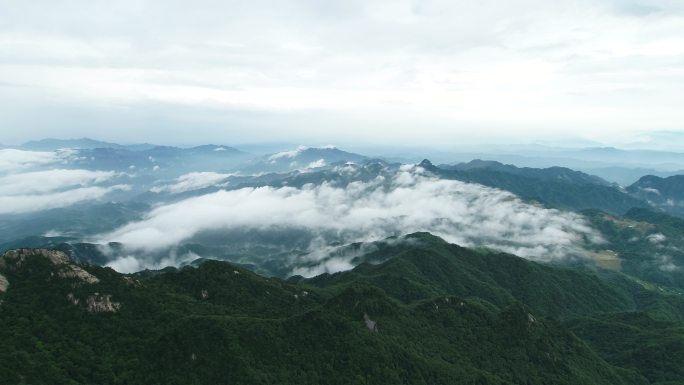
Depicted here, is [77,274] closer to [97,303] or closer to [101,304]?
[97,303]

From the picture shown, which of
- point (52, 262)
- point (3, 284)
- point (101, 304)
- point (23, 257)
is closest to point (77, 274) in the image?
point (52, 262)

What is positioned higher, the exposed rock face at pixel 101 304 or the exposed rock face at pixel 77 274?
the exposed rock face at pixel 77 274

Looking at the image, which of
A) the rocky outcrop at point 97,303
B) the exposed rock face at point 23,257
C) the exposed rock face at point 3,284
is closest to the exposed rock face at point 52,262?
the exposed rock face at point 23,257

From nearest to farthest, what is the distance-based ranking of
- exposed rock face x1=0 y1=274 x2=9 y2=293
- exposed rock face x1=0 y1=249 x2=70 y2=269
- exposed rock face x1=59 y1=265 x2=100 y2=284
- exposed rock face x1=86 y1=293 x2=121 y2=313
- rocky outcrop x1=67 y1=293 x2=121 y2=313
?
1. exposed rock face x1=0 y1=274 x2=9 y2=293
2. rocky outcrop x1=67 y1=293 x2=121 y2=313
3. exposed rock face x1=86 y1=293 x2=121 y2=313
4. exposed rock face x1=59 y1=265 x2=100 y2=284
5. exposed rock face x1=0 y1=249 x2=70 y2=269

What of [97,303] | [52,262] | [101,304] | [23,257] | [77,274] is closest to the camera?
[97,303]

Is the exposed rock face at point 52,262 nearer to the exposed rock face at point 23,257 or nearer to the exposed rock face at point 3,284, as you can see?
the exposed rock face at point 23,257

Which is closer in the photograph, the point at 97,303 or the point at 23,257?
the point at 97,303

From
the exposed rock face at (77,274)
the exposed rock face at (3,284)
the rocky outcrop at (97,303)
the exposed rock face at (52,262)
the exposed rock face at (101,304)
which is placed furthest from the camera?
the exposed rock face at (52,262)

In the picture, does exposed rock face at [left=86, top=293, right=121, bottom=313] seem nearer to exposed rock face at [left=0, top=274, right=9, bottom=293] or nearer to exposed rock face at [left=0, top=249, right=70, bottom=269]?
exposed rock face at [left=0, top=249, right=70, bottom=269]

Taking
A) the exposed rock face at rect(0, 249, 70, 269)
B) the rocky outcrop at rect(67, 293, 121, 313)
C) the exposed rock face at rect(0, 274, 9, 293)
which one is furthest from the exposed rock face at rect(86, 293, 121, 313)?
the exposed rock face at rect(0, 274, 9, 293)

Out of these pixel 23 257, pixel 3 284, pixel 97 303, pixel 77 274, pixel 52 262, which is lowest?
pixel 97 303

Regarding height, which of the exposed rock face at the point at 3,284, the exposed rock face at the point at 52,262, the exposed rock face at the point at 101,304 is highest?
the exposed rock face at the point at 52,262
